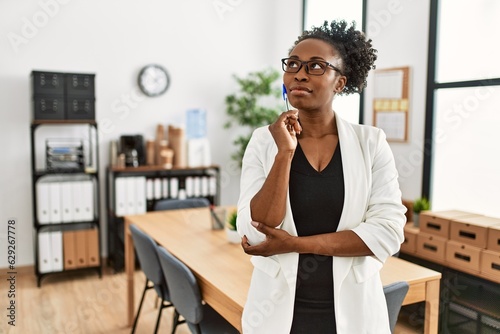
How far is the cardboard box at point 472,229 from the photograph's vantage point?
2920 millimetres

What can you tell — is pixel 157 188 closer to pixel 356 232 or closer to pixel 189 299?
pixel 189 299

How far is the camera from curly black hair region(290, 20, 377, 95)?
1324mm

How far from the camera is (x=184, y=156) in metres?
4.91

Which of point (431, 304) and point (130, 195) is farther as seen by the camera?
point (130, 195)

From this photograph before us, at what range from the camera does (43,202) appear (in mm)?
4242

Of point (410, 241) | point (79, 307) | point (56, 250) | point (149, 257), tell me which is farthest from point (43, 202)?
point (410, 241)

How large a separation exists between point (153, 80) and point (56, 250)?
6.34 feet

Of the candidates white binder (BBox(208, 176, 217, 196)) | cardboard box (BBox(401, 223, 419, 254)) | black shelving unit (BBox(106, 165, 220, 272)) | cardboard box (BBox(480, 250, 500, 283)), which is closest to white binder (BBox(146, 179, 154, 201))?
black shelving unit (BBox(106, 165, 220, 272))

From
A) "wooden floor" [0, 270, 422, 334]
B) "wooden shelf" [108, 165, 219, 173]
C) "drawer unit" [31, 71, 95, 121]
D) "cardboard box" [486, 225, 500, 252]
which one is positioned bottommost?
"wooden floor" [0, 270, 422, 334]

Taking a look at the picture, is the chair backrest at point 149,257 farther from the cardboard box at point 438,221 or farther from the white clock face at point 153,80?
the white clock face at point 153,80

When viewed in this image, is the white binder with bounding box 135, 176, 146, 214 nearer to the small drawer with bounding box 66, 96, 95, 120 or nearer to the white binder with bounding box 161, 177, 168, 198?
the white binder with bounding box 161, 177, 168, 198

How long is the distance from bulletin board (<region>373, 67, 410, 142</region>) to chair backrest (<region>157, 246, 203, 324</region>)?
241 cm

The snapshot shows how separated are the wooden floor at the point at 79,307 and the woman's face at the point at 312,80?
241 centimetres

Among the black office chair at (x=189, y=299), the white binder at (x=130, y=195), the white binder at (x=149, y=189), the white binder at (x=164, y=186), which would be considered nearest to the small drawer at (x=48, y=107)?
the white binder at (x=130, y=195)
